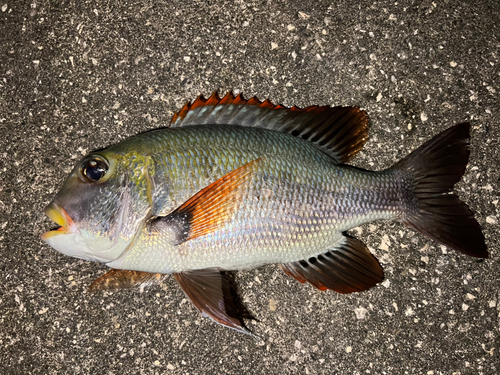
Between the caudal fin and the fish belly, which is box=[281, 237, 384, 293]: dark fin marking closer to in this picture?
the fish belly

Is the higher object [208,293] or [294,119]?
[294,119]

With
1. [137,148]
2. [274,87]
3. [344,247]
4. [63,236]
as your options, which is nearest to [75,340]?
[63,236]

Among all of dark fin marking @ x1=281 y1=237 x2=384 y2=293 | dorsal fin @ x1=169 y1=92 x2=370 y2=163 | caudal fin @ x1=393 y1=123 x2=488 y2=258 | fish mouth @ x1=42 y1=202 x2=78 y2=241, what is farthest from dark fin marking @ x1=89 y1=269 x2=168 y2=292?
caudal fin @ x1=393 y1=123 x2=488 y2=258

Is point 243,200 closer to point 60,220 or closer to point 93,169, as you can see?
point 93,169

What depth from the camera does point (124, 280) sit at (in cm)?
192

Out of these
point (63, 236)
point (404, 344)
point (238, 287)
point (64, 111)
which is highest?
point (64, 111)

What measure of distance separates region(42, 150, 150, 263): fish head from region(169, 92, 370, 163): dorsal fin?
14.4 inches

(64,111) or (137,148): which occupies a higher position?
(64,111)

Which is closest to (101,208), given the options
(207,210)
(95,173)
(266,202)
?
(95,173)

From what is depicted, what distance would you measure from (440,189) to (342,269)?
2.10 ft

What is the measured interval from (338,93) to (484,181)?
97cm

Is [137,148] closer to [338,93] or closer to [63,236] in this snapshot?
[63,236]

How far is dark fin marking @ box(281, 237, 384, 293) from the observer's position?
1.84m

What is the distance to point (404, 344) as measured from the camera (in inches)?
79.2
